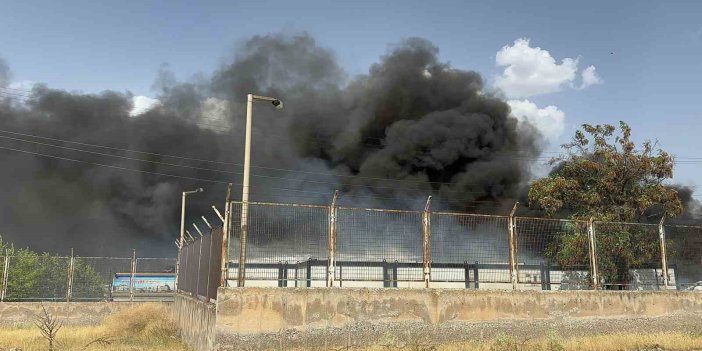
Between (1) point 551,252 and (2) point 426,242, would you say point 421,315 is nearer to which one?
(2) point 426,242

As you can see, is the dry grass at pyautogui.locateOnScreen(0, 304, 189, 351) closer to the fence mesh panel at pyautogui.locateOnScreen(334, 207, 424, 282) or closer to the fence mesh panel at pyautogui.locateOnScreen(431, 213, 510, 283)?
the fence mesh panel at pyautogui.locateOnScreen(334, 207, 424, 282)

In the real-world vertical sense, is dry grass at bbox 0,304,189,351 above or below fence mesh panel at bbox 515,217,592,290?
below

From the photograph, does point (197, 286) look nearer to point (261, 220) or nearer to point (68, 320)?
point (261, 220)

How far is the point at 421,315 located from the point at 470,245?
234 centimetres

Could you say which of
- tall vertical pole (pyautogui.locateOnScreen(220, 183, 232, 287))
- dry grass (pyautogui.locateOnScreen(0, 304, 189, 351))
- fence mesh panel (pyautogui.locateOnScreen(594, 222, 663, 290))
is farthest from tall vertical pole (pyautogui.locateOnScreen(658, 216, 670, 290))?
dry grass (pyautogui.locateOnScreen(0, 304, 189, 351))

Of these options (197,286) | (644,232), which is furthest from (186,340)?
(644,232)

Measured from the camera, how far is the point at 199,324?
12.1 m

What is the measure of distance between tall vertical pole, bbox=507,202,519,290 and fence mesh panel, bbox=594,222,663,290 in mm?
4258

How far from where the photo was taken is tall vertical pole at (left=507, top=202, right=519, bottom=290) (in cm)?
1320

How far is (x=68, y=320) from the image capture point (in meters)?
23.0

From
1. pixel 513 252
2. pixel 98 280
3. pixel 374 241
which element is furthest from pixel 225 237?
pixel 98 280

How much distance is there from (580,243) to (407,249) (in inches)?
276

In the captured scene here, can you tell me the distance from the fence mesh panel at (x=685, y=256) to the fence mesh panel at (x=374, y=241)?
895cm

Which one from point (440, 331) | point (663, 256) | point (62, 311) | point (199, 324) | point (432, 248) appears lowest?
point (62, 311)
